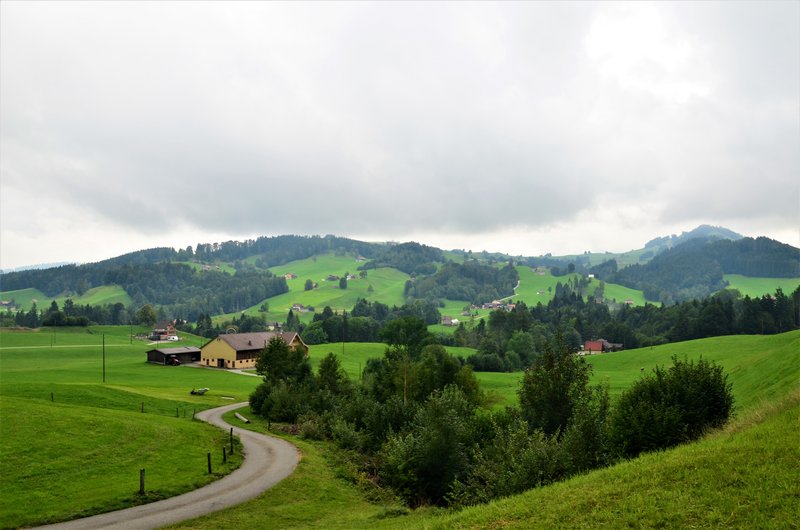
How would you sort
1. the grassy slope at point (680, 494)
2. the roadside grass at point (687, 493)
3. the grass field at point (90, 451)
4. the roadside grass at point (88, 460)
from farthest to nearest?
the grass field at point (90, 451) → the roadside grass at point (88, 460) → the grassy slope at point (680, 494) → the roadside grass at point (687, 493)

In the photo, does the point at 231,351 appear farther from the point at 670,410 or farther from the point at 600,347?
the point at 600,347

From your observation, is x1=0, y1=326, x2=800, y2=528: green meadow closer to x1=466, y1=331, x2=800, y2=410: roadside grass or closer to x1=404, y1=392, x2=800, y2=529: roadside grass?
x1=404, y1=392, x2=800, y2=529: roadside grass

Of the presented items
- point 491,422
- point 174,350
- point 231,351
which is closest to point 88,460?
point 491,422

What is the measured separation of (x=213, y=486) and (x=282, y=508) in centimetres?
665

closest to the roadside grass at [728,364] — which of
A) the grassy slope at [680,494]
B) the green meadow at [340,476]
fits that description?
the green meadow at [340,476]

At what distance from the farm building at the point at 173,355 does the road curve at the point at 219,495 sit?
95301 mm

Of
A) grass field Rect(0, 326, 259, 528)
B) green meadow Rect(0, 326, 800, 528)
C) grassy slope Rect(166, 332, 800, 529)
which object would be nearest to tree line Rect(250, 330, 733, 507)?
green meadow Rect(0, 326, 800, 528)

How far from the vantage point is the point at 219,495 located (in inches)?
1213

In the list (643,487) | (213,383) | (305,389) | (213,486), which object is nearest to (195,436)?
(213,486)

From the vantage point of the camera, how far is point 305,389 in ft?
234

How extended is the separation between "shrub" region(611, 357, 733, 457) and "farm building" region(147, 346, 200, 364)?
411 ft

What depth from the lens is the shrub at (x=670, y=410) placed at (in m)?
26.8

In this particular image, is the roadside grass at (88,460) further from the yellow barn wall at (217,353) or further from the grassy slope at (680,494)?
the yellow barn wall at (217,353)

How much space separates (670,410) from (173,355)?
12994 cm
